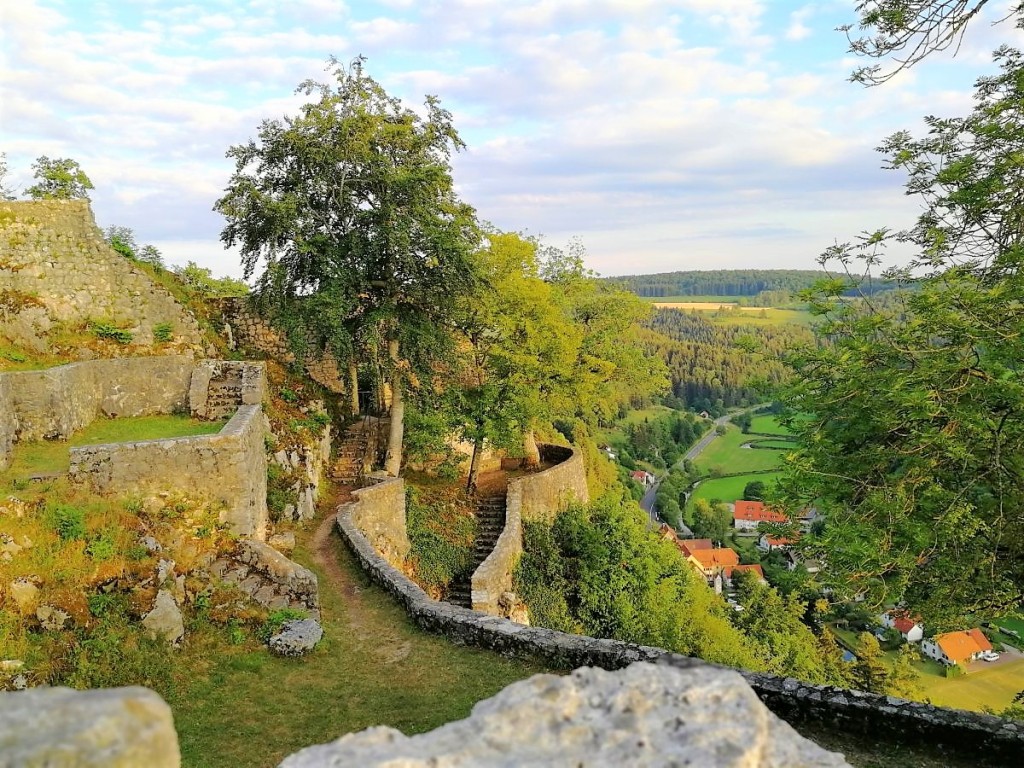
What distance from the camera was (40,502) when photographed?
8.82 meters

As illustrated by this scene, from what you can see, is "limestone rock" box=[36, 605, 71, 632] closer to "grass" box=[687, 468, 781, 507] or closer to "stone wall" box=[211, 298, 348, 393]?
"stone wall" box=[211, 298, 348, 393]

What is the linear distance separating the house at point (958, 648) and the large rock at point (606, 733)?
48.6 meters

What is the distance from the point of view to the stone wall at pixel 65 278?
572 inches

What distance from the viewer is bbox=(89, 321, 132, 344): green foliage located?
1543 centimetres

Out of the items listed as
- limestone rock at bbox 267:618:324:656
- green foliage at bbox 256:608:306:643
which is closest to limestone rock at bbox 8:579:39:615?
green foliage at bbox 256:608:306:643

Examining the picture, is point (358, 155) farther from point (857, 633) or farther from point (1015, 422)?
point (857, 633)

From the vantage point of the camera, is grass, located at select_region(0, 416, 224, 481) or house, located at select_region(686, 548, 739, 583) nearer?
grass, located at select_region(0, 416, 224, 481)

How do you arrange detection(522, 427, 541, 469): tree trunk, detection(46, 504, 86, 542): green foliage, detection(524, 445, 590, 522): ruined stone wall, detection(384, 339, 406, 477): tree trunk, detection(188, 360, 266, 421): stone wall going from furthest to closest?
detection(522, 427, 541, 469): tree trunk < detection(524, 445, 590, 522): ruined stone wall < detection(384, 339, 406, 477): tree trunk < detection(188, 360, 266, 421): stone wall < detection(46, 504, 86, 542): green foliage

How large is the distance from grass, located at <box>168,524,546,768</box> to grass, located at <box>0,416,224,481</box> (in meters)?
4.86

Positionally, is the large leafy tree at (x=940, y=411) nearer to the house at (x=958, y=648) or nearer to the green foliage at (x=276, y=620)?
the green foliage at (x=276, y=620)

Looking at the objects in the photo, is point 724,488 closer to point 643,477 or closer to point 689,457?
point 643,477

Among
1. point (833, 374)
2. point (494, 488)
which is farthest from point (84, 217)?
point (833, 374)

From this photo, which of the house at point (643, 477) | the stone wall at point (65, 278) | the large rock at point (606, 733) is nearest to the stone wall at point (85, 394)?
the stone wall at point (65, 278)

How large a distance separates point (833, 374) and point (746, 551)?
61209mm
